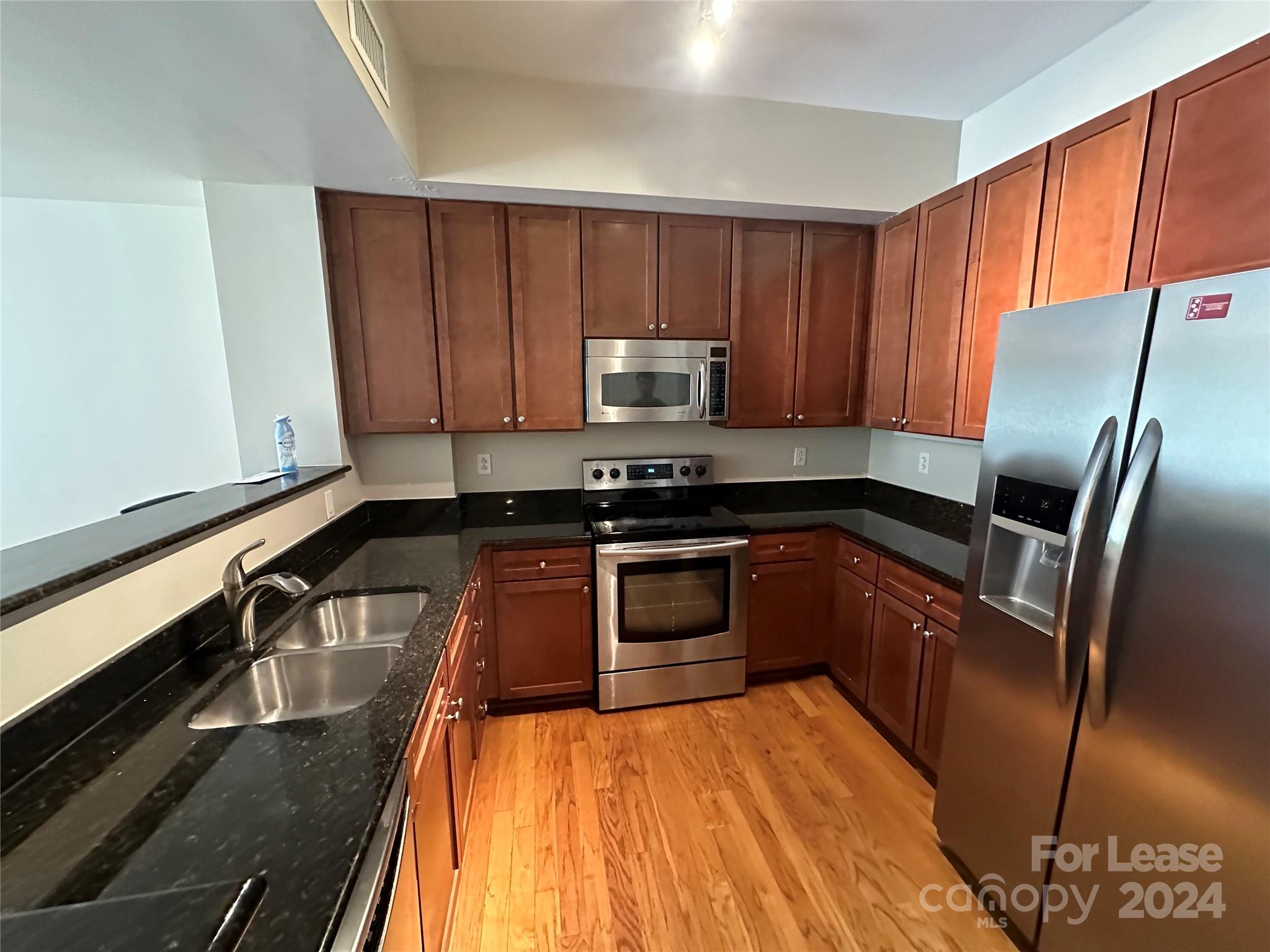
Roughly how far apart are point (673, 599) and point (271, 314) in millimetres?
2115

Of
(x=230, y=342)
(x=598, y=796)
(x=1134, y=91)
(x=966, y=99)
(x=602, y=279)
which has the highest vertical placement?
(x=966, y=99)

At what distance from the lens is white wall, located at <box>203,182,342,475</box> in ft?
6.48

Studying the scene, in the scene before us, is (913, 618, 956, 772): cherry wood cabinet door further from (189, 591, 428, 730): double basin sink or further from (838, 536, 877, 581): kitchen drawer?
(189, 591, 428, 730): double basin sink

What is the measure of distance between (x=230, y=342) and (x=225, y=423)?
24.2 inches

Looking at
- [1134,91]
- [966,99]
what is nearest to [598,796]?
[1134,91]

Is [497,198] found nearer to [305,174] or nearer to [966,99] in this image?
[305,174]

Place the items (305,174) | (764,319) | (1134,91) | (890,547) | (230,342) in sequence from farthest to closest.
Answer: (764,319) < (890,547) < (230,342) < (305,174) < (1134,91)

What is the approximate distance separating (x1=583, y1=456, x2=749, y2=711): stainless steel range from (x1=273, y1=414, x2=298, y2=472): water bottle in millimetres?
1250

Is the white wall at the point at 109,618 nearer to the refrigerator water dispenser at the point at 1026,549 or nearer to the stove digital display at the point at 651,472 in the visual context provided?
the stove digital display at the point at 651,472

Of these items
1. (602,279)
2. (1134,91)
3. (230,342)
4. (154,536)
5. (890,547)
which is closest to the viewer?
(154,536)

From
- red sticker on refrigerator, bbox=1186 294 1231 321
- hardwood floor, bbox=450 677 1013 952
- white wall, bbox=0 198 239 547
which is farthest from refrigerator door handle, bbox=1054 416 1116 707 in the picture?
white wall, bbox=0 198 239 547

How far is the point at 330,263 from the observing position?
2109mm

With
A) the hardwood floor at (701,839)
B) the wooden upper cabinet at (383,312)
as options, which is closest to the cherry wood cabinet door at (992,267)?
the hardwood floor at (701,839)

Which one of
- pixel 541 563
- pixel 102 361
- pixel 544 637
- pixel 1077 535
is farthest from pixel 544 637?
pixel 102 361
